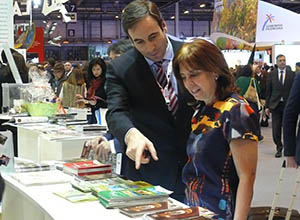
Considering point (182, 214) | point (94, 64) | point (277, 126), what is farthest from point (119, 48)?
point (277, 126)

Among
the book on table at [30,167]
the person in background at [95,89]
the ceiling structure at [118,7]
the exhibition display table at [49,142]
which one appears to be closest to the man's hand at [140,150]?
the book on table at [30,167]

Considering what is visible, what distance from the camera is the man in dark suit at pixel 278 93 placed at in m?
8.13

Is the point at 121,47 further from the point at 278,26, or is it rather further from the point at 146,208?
the point at 278,26

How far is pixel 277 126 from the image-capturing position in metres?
8.09

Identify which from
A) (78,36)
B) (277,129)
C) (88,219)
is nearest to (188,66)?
(88,219)

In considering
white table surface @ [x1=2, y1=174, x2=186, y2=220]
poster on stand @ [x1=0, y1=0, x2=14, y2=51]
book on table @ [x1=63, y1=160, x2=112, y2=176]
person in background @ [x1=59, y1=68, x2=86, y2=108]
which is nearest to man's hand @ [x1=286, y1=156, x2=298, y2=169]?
book on table @ [x1=63, y1=160, x2=112, y2=176]

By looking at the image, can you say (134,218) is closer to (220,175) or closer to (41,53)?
(220,175)

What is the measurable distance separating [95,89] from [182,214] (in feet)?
14.2

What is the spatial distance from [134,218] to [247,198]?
43cm

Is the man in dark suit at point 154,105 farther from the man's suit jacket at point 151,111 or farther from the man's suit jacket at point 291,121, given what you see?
the man's suit jacket at point 291,121

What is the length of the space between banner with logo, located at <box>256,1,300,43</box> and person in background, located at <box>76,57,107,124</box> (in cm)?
198

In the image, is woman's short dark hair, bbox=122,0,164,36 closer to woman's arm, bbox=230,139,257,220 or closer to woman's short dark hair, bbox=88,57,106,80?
woman's arm, bbox=230,139,257,220

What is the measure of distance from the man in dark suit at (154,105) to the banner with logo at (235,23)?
228 cm

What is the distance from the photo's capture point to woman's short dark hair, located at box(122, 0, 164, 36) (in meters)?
1.95
